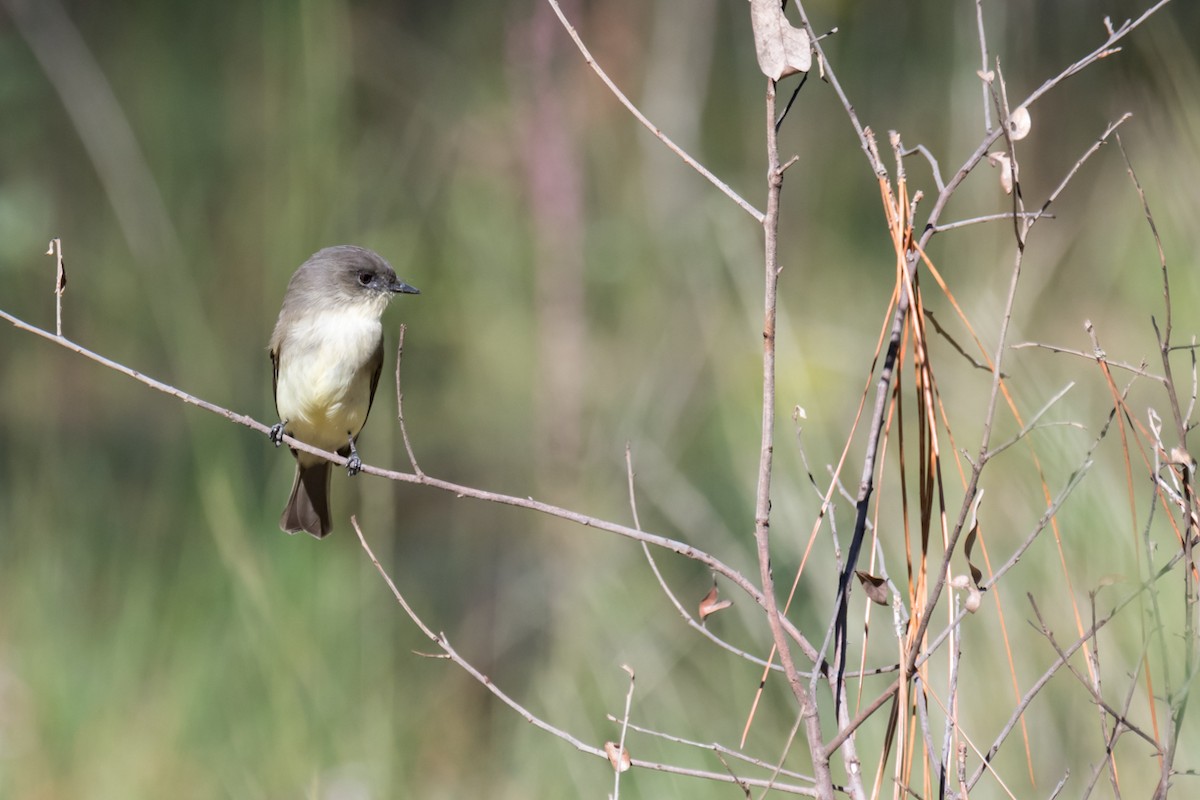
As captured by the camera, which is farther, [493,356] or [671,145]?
[493,356]

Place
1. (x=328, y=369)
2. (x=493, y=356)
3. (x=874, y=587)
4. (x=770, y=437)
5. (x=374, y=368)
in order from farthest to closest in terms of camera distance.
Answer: (x=493, y=356)
(x=374, y=368)
(x=328, y=369)
(x=874, y=587)
(x=770, y=437)

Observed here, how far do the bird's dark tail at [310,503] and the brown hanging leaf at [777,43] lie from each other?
6.09ft

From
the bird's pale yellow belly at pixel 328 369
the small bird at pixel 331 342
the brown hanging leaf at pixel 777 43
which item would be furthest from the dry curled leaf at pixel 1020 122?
the bird's pale yellow belly at pixel 328 369

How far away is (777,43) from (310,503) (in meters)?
1.98

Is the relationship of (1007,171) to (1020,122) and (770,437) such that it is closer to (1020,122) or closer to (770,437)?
(1020,122)

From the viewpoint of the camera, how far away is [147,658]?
2.82 meters

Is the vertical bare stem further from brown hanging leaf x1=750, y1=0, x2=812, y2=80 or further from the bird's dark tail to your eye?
the bird's dark tail

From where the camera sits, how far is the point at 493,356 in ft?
14.2

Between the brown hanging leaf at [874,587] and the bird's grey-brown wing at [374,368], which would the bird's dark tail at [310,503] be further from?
the brown hanging leaf at [874,587]

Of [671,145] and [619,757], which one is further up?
[671,145]

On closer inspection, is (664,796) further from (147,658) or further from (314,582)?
(147,658)

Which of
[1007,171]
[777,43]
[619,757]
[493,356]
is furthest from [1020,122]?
[493,356]

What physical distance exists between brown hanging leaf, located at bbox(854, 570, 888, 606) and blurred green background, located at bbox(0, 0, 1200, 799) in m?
0.51

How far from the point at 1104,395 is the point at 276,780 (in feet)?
6.56
